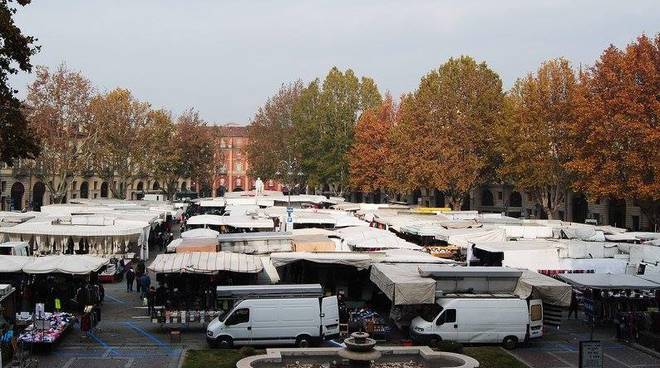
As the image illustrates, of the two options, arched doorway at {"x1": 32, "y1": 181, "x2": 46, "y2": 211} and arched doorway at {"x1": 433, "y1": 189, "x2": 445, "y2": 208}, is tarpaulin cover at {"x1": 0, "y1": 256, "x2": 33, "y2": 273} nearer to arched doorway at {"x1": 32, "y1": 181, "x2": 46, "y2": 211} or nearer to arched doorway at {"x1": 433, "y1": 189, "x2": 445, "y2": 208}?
arched doorway at {"x1": 433, "y1": 189, "x2": 445, "y2": 208}

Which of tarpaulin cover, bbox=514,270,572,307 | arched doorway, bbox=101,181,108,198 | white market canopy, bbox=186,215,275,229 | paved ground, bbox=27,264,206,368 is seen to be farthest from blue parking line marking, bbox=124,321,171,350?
arched doorway, bbox=101,181,108,198

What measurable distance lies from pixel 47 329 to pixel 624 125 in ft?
114

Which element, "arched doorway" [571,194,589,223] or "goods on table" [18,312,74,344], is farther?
"arched doorway" [571,194,589,223]

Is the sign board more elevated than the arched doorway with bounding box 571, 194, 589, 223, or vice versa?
the arched doorway with bounding box 571, 194, 589, 223

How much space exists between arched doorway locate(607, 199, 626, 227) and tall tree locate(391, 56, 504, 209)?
11.2 metres

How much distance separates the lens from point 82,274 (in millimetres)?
26547

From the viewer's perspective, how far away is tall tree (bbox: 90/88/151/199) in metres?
71.2

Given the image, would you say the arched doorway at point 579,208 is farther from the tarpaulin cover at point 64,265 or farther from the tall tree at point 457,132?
the tarpaulin cover at point 64,265

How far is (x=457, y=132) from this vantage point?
62.6 m

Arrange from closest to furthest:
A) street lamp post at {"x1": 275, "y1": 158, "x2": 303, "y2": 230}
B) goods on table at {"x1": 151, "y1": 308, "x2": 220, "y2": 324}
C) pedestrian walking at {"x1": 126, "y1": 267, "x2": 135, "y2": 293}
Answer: goods on table at {"x1": 151, "y1": 308, "x2": 220, "y2": 324} < pedestrian walking at {"x1": 126, "y1": 267, "x2": 135, "y2": 293} < street lamp post at {"x1": 275, "y1": 158, "x2": 303, "y2": 230}

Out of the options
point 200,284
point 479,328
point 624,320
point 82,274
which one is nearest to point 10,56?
point 82,274

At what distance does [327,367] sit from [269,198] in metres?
54.2

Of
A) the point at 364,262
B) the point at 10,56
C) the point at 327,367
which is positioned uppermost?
the point at 10,56

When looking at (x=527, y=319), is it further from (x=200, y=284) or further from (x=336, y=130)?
(x=336, y=130)
